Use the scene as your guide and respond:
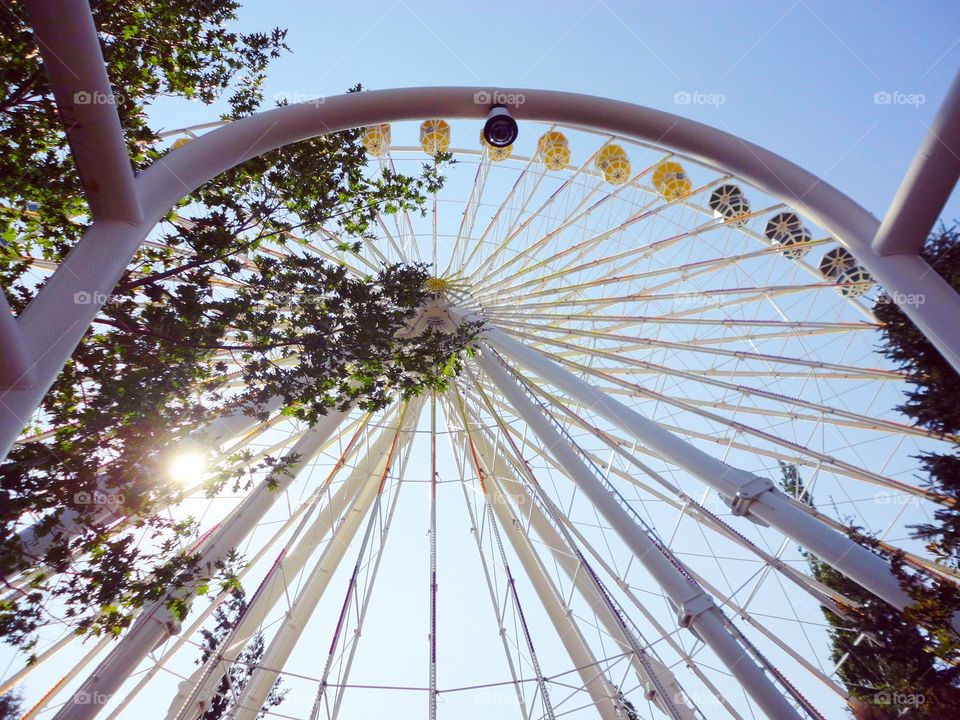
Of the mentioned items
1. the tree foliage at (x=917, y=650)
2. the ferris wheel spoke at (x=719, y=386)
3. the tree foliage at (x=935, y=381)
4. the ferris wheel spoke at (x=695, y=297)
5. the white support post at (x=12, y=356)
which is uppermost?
the ferris wheel spoke at (x=695, y=297)

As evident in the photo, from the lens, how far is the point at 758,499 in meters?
7.10

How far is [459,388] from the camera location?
1434cm

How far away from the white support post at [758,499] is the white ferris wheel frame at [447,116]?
2cm

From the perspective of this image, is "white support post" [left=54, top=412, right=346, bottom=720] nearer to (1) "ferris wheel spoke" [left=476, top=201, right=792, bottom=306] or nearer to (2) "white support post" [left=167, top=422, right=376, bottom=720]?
(2) "white support post" [left=167, top=422, right=376, bottom=720]

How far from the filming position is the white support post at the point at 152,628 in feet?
24.9

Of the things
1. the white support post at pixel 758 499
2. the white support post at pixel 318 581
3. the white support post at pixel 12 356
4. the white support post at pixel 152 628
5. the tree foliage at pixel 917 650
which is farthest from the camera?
the white support post at pixel 318 581

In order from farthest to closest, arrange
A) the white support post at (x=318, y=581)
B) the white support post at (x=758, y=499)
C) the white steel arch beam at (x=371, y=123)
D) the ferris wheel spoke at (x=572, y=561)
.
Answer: the white support post at (x=318, y=581)
the ferris wheel spoke at (x=572, y=561)
the white support post at (x=758, y=499)
the white steel arch beam at (x=371, y=123)

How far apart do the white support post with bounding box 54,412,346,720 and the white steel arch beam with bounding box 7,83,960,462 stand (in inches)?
161

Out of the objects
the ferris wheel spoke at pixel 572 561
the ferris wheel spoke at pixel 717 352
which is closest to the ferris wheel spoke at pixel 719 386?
the ferris wheel spoke at pixel 717 352

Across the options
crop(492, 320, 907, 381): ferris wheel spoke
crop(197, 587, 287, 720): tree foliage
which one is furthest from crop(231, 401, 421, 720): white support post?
crop(492, 320, 907, 381): ferris wheel spoke

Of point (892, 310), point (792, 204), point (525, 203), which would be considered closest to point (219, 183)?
point (792, 204)

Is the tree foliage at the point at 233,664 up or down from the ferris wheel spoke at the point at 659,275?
down

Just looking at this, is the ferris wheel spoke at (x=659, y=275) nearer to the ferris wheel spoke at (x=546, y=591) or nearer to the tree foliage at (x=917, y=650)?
the ferris wheel spoke at (x=546, y=591)

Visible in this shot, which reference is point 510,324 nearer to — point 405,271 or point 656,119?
point 405,271
